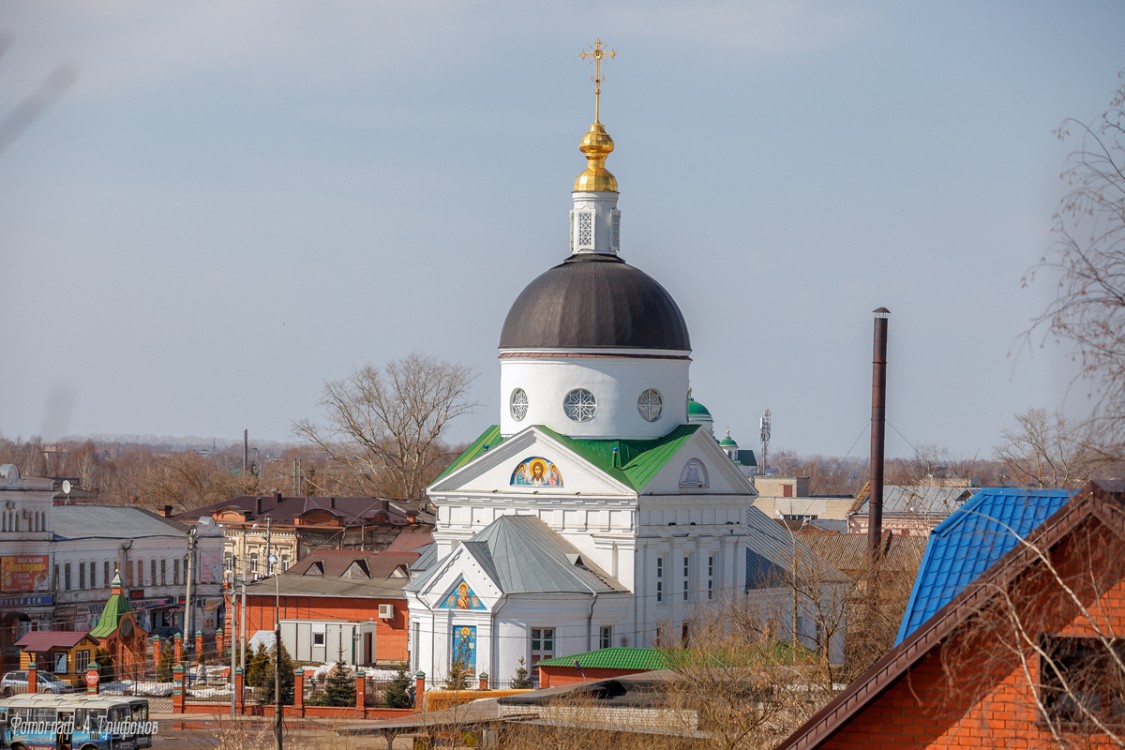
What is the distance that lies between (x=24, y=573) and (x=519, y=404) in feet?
58.5

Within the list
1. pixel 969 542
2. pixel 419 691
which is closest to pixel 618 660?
pixel 419 691

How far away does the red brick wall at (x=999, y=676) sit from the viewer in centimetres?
1184

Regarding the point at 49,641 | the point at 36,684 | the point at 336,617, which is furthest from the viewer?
the point at 336,617

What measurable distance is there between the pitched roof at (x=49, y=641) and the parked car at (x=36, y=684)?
216 centimetres

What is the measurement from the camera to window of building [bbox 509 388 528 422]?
46.5 meters

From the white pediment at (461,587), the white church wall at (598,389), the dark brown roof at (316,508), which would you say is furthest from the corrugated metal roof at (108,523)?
the white pediment at (461,587)

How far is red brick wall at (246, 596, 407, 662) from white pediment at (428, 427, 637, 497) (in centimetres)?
464

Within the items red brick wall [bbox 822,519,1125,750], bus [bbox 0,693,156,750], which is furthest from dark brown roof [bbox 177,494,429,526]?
red brick wall [bbox 822,519,1125,750]

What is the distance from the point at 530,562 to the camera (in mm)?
42906

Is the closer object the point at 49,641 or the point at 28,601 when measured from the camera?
the point at 49,641

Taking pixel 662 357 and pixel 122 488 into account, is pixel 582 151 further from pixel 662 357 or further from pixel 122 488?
pixel 122 488

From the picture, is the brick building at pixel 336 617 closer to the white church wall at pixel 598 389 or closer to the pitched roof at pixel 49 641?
the pitched roof at pixel 49 641

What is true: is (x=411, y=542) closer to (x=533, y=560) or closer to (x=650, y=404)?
(x=650, y=404)

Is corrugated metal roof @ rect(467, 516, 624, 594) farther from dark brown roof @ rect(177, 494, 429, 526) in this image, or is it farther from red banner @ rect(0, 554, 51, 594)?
dark brown roof @ rect(177, 494, 429, 526)
